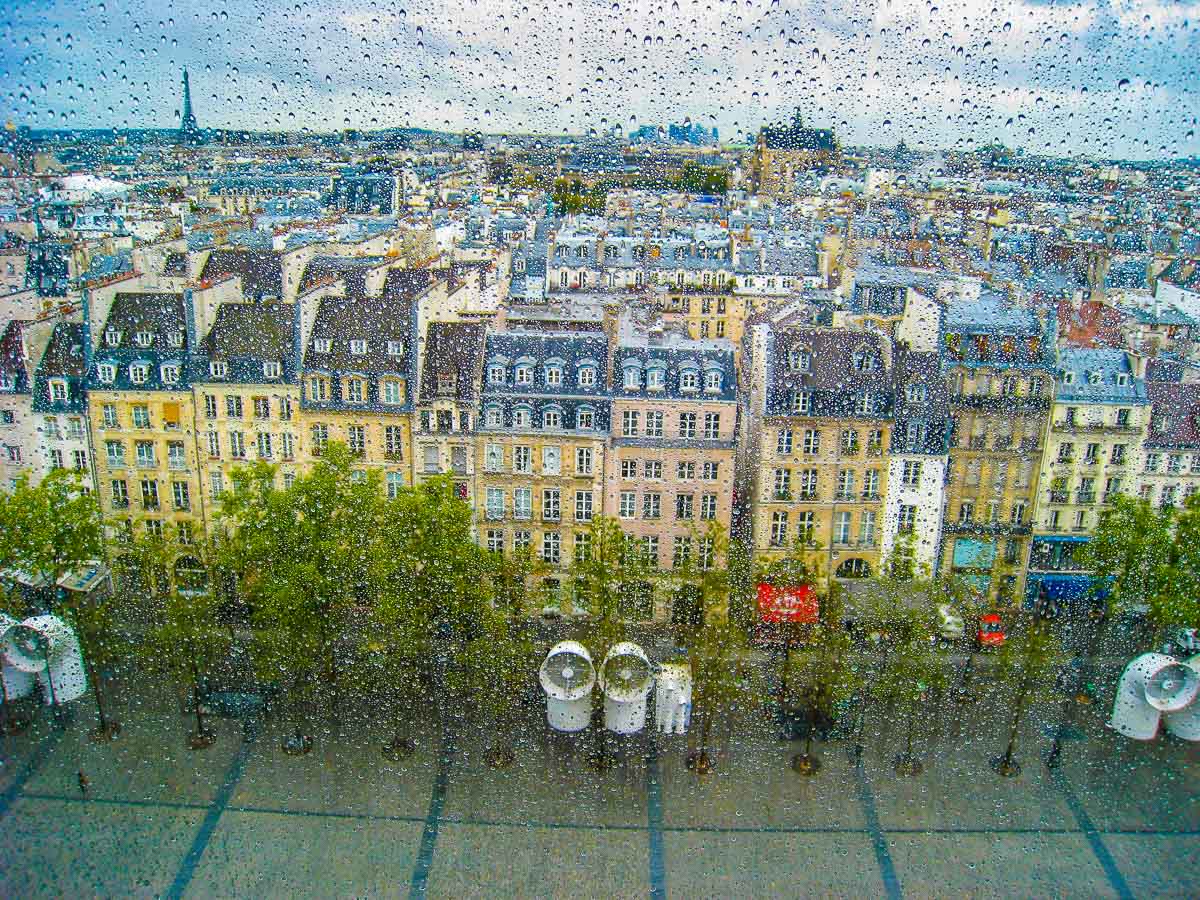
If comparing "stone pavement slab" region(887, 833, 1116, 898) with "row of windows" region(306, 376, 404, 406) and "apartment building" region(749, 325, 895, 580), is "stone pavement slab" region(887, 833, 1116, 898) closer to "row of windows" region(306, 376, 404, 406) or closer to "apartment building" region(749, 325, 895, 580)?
"apartment building" region(749, 325, 895, 580)

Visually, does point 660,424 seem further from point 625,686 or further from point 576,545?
point 625,686

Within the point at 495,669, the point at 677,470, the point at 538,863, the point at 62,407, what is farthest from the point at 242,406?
the point at 538,863

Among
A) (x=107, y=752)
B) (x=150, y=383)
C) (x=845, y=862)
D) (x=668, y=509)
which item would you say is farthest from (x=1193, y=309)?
(x=107, y=752)

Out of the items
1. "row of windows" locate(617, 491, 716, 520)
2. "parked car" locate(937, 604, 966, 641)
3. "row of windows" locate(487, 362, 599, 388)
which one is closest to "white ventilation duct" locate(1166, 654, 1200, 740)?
"parked car" locate(937, 604, 966, 641)

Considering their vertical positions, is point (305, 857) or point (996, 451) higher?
point (996, 451)

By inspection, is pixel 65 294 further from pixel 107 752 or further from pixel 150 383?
pixel 107 752

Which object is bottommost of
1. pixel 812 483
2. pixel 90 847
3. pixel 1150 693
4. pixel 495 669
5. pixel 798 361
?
pixel 90 847

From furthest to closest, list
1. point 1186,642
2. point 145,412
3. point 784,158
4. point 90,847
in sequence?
point 784,158 → point 145,412 → point 1186,642 → point 90,847

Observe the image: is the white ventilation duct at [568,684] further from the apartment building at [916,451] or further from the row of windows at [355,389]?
the apartment building at [916,451]
